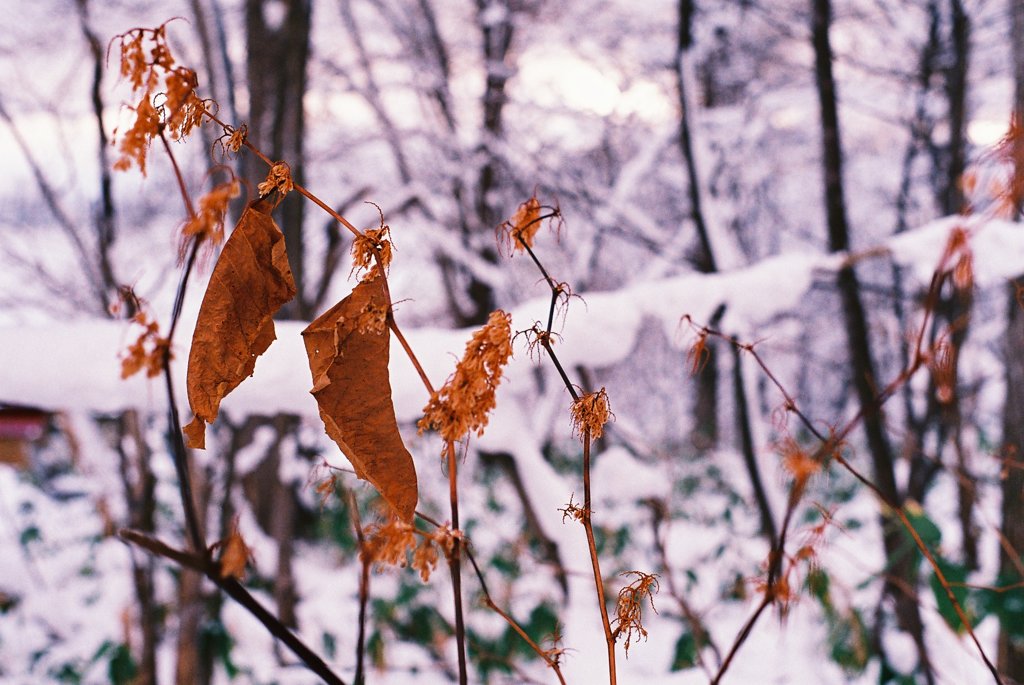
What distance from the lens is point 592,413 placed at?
35 cm

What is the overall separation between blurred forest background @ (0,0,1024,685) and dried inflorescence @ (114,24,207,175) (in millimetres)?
97

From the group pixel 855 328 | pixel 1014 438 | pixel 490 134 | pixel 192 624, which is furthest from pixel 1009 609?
pixel 490 134

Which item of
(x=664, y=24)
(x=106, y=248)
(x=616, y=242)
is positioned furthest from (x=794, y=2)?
(x=106, y=248)

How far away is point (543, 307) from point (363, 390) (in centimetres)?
50

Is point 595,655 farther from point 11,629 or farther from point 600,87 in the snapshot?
point 600,87

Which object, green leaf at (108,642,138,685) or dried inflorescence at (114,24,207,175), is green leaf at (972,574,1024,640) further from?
green leaf at (108,642,138,685)

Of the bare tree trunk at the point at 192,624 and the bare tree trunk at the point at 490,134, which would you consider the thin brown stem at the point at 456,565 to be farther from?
the bare tree trunk at the point at 490,134

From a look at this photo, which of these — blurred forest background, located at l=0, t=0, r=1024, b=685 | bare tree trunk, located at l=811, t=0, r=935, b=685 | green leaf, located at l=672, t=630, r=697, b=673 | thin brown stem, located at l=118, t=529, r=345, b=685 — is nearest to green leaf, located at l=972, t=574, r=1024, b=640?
blurred forest background, located at l=0, t=0, r=1024, b=685

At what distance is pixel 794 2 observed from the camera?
3.32m

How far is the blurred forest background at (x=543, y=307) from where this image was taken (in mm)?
1032

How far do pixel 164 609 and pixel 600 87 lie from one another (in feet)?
10.6

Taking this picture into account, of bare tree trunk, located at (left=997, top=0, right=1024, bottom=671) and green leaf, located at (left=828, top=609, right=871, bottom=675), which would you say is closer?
bare tree trunk, located at (left=997, top=0, right=1024, bottom=671)

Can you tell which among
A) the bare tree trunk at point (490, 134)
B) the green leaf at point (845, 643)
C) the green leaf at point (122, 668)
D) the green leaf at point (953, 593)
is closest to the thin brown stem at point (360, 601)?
the green leaf at point (953, 593)

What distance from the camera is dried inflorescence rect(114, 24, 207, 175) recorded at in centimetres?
29
